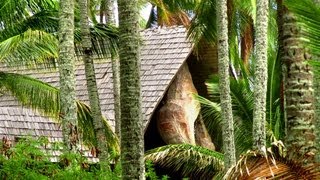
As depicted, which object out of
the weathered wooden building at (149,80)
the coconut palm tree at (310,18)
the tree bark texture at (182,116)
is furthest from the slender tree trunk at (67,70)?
the tree bark texture at (182,116)

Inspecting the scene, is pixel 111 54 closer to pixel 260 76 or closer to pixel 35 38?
pixel 35 38

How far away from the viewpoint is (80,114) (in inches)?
414

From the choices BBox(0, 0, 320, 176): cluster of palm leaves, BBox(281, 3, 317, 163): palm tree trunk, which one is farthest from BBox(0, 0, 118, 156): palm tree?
BBox(281, 3, 317, 163): palm tree trunk

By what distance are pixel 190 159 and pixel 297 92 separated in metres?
9.47

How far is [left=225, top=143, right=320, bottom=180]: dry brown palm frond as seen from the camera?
2684 mm

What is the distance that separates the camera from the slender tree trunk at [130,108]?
16.5ft

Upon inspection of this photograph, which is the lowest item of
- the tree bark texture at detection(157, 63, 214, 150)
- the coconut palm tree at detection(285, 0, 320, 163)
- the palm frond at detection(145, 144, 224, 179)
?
the palm frond at detection(145, 144, 224, 179)

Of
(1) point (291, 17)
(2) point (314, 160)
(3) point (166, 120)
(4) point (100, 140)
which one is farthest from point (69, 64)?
(3) point (166, 120)

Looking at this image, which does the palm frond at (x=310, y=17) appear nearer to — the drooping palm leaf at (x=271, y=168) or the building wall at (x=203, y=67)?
the drooping palm leaf at (x=271, y=168)

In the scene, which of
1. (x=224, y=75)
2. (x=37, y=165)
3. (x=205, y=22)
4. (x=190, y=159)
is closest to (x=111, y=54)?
(x=224, y=75)

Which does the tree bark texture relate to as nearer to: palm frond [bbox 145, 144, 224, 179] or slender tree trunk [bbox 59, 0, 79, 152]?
palm frond [bbox 145, 144, 224, 179]

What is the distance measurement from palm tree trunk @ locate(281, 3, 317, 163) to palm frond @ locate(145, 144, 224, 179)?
A: 353 inches

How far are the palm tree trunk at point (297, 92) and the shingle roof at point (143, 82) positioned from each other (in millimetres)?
9574

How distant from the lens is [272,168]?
8.87 ft
